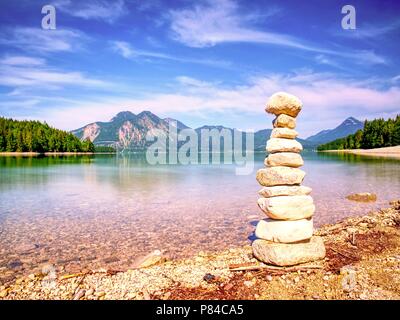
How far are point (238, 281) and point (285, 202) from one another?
10.7 ft

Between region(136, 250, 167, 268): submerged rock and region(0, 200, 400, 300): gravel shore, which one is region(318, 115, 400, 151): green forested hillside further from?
region(136, 250, 167, 268): submerged rock

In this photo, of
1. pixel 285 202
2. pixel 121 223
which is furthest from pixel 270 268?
pixel 121 223

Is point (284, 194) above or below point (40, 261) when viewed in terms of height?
above

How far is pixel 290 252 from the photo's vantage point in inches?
414

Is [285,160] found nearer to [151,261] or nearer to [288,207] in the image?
[288,207]

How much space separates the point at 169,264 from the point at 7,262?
7.29m

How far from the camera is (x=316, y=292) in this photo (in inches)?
342

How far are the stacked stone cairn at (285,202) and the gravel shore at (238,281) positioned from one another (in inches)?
19.7

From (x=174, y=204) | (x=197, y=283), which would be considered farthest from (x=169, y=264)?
(x=174, y=204)

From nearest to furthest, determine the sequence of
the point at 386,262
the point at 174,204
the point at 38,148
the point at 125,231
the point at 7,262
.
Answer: the point at 386,262, the point at 7,262, the point at 125,231, the point at 174,204, the point at 38,148

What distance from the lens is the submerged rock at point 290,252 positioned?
10445 millimetres

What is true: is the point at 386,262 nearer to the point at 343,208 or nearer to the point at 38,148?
the point at 343,208

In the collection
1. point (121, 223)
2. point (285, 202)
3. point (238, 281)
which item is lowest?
point (121, 223)

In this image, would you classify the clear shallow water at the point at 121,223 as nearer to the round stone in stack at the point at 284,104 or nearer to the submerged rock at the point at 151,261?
the submerged rock at the point at 151,261
